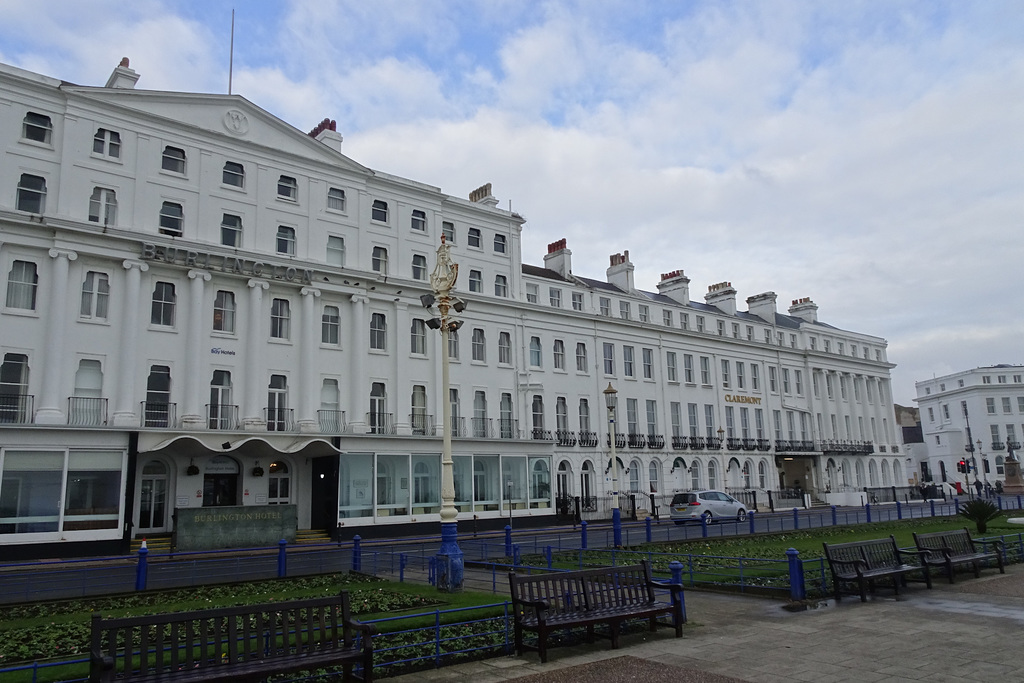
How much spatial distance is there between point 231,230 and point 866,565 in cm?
2932

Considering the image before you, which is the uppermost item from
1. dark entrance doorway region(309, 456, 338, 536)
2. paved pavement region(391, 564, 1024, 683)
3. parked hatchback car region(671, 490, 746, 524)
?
dark entrance doorway region(309, 456, 338, 536)

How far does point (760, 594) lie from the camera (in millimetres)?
14797

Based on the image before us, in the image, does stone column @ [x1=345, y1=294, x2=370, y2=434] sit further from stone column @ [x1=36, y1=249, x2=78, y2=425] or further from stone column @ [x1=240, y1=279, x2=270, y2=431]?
stone column @ [x1=36, y1=249, x2=78, y2=425]

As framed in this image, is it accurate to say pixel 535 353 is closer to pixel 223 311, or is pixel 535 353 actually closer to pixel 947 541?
pixel 223 311

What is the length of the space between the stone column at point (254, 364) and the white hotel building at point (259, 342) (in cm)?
13

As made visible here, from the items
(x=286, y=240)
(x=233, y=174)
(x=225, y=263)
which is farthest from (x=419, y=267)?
(x=225, y=263)

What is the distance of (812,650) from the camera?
32.8ft

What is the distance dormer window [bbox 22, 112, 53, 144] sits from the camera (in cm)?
2933

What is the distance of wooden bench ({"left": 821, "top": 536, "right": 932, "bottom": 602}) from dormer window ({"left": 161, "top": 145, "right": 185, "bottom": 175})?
30.0 metres

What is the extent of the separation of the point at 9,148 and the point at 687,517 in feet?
110

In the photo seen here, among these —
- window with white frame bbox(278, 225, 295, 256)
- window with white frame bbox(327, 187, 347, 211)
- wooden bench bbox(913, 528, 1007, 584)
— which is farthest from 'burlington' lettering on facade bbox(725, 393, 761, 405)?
wooden bench bbox(913, 528, 1007, 584)

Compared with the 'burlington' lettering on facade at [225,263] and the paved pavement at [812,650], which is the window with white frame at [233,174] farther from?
the paved pavement at [812,650]

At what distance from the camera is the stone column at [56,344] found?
90.1ft

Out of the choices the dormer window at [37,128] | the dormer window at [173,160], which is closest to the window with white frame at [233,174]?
the dormer window at [173,160]
